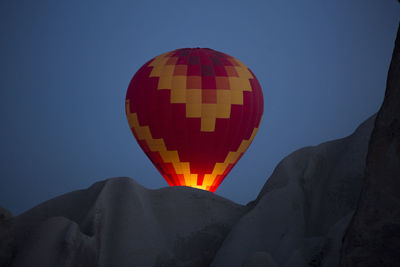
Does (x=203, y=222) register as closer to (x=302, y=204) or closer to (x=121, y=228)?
(x=121, y=228)

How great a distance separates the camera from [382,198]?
3.91m

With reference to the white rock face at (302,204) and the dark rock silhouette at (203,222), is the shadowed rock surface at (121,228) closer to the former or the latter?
the dark rock silhouette at (203,222)

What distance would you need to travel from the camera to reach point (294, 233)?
809cm

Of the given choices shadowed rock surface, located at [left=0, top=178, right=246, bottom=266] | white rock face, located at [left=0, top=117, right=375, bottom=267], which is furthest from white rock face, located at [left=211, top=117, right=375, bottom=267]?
shadowed rock surface, located at [left=0, top=178, right=246, bottom=266]

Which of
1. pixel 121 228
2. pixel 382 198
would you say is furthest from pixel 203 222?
pixel 382 198

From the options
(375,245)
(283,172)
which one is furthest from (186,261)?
(375,245)

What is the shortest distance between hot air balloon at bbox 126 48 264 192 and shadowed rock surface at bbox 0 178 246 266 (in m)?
4.07

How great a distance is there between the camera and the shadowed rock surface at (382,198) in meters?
3.89

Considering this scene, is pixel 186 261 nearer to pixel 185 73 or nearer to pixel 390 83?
pixel 390 83

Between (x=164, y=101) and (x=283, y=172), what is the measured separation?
18.8 ft

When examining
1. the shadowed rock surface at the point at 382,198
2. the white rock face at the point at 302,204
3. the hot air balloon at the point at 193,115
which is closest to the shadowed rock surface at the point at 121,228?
the white rock face at the point at 302,204

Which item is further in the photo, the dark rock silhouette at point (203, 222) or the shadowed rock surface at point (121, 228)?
the shadowed rock surface at point (121, 228)

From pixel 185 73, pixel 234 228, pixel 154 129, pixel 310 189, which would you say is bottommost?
pixel 234 228

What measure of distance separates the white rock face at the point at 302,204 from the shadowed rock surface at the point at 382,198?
3.26 m
